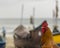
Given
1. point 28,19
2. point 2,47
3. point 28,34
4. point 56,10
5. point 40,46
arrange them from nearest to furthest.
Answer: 1. point 2,47
2. point 40,46
3. point 28,34
4. point 56,10
5. point 28,19

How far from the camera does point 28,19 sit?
3137 millimetres

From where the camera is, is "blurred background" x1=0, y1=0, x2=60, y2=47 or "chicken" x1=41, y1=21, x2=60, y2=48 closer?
"chicken" x1=41, y1=21, x2=60, y2=48

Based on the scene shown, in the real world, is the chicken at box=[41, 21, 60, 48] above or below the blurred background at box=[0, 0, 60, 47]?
below

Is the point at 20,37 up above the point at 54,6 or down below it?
below

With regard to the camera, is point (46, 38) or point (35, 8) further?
point (35, 8)

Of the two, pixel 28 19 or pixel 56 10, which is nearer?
pixel 56 10

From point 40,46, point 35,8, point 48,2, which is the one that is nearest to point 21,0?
point 35,8

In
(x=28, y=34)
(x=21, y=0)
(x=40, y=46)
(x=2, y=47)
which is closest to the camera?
(x=2, y=47)

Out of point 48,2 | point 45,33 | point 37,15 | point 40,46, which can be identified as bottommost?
point 40,46

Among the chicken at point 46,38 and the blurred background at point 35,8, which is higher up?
the blurred background at point 35,8

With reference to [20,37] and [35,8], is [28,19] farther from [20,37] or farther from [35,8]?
[20,37]

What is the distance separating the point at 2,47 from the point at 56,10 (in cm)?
147

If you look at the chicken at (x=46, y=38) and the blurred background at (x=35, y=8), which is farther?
the blurred background at (x=35, y=8)

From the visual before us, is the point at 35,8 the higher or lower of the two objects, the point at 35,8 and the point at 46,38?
the higher
